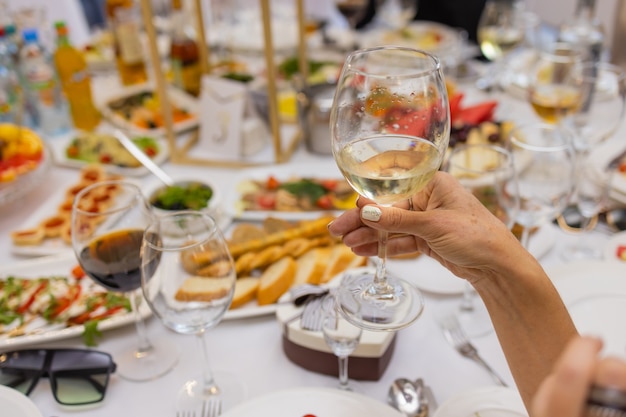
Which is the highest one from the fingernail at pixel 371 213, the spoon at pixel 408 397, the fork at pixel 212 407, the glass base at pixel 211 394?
the fingernail at pixel 371 213

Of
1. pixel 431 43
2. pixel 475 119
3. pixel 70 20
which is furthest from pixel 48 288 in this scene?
pixel 70 20

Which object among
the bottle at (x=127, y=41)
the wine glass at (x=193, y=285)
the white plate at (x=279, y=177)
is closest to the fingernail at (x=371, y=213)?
the wine glass at (x=193, y=285)

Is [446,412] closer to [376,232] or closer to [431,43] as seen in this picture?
[376,232]

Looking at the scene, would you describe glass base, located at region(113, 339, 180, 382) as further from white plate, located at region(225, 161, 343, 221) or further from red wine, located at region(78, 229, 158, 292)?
white plate, located at region(225, 161, 343, 221)

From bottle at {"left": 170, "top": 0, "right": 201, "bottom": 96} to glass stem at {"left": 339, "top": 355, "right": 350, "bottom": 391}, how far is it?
1445mm

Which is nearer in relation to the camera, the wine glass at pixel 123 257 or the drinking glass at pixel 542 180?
the wine glass at pixel 123 257

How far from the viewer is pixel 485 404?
0.86m

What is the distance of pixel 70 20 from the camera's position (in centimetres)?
320

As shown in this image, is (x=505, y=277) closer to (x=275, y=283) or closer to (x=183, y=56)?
(x=275, y=283)

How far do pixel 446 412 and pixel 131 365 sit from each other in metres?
0.58

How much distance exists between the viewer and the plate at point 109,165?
5.65 feet

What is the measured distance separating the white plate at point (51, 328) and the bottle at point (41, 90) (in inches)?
34.4

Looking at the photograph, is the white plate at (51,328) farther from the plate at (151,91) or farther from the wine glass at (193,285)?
the plate at (151,91)

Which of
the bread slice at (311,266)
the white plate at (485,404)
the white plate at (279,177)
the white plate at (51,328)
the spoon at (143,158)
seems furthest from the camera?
the spoon at (143,158)
